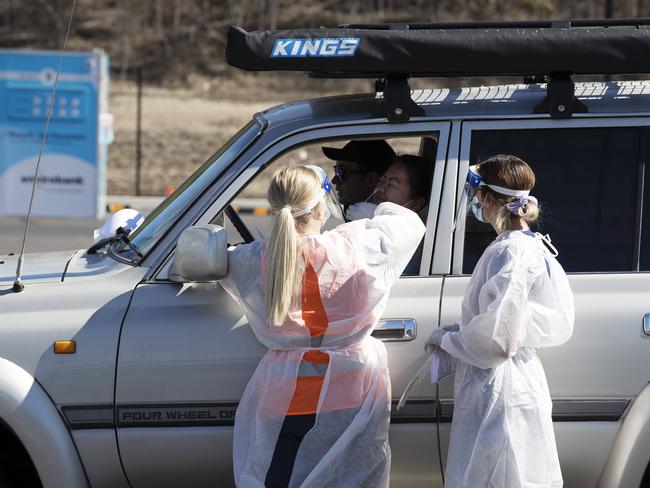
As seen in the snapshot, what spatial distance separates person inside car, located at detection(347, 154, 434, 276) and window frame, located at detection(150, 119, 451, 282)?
14 cm

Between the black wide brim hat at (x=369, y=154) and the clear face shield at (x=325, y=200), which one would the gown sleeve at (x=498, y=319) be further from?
the black wide brim hat at (x=369, y=154)

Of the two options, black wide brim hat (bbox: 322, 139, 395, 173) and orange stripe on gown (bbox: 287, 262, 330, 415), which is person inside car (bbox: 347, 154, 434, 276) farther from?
orange stripe on gown (bbox: 287, 262, 330, 415)

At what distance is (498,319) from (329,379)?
658 mm

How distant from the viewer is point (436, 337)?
11.9 ft

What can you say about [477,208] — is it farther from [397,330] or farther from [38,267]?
[38,267]

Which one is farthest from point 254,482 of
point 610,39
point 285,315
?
point 610,39

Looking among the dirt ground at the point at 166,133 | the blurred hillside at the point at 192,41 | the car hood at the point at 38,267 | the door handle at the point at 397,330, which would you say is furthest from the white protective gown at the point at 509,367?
the blurred hillside at the point at 192,41

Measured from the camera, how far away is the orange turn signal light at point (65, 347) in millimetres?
3809

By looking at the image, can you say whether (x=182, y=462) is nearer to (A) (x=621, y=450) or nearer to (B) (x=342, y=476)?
(B) (x=342, y=476)

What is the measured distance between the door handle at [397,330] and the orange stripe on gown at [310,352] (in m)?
0.24

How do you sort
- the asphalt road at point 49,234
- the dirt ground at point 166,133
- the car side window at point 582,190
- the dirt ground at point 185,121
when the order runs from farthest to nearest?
the dirt ground at point 166,133, the dirt ground at point 185,121, the asphalt road at point 49,234, the car side window at point 582,190

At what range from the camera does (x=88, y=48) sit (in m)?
30.9

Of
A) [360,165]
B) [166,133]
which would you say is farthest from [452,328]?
[166,133]

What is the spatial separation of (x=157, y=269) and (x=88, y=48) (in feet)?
93.1
